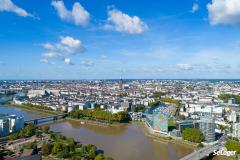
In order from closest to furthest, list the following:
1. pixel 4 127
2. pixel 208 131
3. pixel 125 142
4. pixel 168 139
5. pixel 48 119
Result: pixel 125 142, pixel 208 131, pixel 168 139, pixel 4 127, pixel 48 119

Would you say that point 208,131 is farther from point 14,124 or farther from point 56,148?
point 14,124

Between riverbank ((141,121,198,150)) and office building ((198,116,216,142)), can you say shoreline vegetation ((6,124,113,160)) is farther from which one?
office building ((198,116,216,142))

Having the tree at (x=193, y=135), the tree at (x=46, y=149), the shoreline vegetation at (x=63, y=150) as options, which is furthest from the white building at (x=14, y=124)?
the tree at (x=193, y=135)

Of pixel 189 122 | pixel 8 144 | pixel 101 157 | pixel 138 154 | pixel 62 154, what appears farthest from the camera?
pixel 189 122

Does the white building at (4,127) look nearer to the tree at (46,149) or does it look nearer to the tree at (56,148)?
the tree at (46,149)

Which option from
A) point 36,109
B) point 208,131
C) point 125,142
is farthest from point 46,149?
point 36,109

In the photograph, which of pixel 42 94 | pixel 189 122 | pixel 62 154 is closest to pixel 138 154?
pixel 62 154

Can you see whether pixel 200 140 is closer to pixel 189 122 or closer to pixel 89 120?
pixel 189 122
